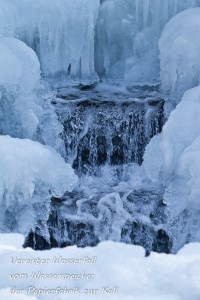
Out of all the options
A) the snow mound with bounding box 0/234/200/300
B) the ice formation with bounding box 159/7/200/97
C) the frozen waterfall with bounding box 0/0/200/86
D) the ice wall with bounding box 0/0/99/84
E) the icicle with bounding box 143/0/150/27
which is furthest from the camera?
the icicle with bounding box 143/0/150/27

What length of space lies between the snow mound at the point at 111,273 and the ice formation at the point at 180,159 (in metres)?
1.98

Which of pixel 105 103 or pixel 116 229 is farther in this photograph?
pixel 105 103

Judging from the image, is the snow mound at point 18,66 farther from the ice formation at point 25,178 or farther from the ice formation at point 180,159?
the ice formation at point 180,159

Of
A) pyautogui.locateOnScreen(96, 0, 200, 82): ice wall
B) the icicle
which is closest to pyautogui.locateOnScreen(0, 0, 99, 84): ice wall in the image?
pyautogui.locateOnScreen(96, 0, 200, 82): ice wall

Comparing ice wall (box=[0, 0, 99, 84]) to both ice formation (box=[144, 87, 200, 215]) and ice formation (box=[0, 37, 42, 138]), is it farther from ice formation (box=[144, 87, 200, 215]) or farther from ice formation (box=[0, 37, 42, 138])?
ice formation (box=[144, 87, 200, 215])

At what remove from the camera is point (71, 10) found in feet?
25.3

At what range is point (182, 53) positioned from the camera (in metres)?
6.86

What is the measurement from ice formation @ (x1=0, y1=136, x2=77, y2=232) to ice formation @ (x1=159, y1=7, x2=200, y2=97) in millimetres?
2125

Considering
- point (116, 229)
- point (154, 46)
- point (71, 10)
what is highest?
point (71, 10)

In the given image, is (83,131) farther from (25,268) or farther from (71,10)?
(25,268)

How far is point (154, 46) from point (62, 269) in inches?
216

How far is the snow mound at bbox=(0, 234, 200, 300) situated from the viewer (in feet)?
10.3

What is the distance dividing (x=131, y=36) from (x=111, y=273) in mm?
5629

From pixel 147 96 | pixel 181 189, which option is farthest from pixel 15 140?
pixel 147 96
